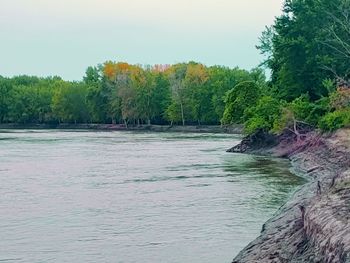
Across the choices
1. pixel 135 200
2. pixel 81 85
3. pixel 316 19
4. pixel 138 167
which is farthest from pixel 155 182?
pixel 81 85

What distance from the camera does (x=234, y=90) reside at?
211ft

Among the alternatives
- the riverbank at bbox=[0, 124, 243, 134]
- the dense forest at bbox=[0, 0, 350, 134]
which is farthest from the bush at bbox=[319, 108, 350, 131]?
the riverbank at bbox=[0, 124, 243, 134]

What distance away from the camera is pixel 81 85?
15850 centimetres

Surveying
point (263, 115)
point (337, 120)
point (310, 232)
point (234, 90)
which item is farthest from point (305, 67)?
point (310, 232)

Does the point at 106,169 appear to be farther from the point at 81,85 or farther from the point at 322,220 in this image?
the point at 81,85

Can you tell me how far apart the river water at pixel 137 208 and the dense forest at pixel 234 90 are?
10.4m

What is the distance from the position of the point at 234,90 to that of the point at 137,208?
40.2 m

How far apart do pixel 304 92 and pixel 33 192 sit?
3640 centimetres

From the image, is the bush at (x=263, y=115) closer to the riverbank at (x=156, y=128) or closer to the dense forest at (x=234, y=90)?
the dense forest at (x=234, y=90)

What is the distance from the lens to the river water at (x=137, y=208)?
60.8ft

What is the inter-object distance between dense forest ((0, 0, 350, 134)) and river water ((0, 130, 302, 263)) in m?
10.4

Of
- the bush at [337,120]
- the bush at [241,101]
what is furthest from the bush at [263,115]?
the bush at [337,120]

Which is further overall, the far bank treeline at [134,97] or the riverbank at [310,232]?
the far bank treeline at [134,97]

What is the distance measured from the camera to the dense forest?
2151 inches
